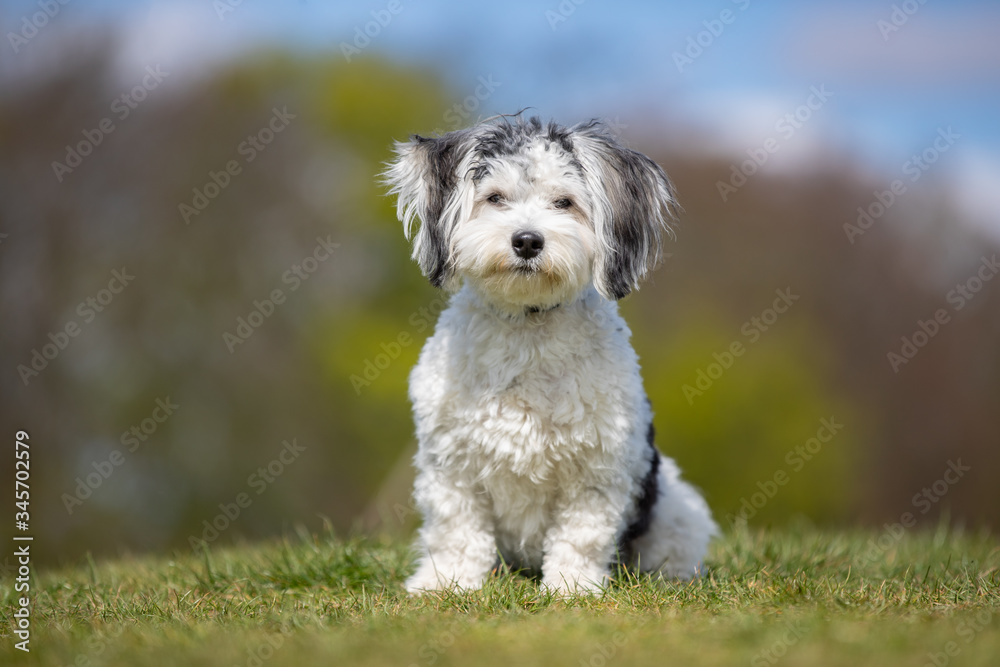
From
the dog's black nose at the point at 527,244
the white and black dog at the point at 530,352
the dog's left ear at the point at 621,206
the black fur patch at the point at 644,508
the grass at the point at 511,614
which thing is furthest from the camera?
the black fur patch at the point at 644,508

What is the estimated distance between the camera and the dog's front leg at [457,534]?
A: 4.17 meters

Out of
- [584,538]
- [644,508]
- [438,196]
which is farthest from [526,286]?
[644,508]

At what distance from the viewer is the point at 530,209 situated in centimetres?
402

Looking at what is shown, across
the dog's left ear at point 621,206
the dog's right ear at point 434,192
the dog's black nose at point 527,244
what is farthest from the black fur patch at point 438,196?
the dog's left ear at point 621,206

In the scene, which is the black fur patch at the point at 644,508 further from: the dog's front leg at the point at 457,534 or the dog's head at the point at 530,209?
the dog's head at the point at 530,209

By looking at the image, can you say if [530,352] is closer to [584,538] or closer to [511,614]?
[584,538]

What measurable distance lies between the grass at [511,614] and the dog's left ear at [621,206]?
4.38ft

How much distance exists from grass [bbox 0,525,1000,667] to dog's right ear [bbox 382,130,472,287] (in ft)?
→ 4.70

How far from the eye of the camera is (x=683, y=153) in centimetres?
2120

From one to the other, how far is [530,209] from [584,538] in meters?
1.44

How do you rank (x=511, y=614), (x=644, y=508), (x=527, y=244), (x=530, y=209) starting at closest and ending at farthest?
(x=511, y=614) < (x=527, y=244) < (x=530, y=209) < (x=644, y=508)

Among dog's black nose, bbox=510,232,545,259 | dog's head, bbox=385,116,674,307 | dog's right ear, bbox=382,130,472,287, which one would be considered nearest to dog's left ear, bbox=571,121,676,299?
dog's head, bbox=385,116,674,307

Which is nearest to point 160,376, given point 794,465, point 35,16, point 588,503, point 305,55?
point 35,16

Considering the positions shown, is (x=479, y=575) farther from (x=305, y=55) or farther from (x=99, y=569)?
(x=305, y=55)
